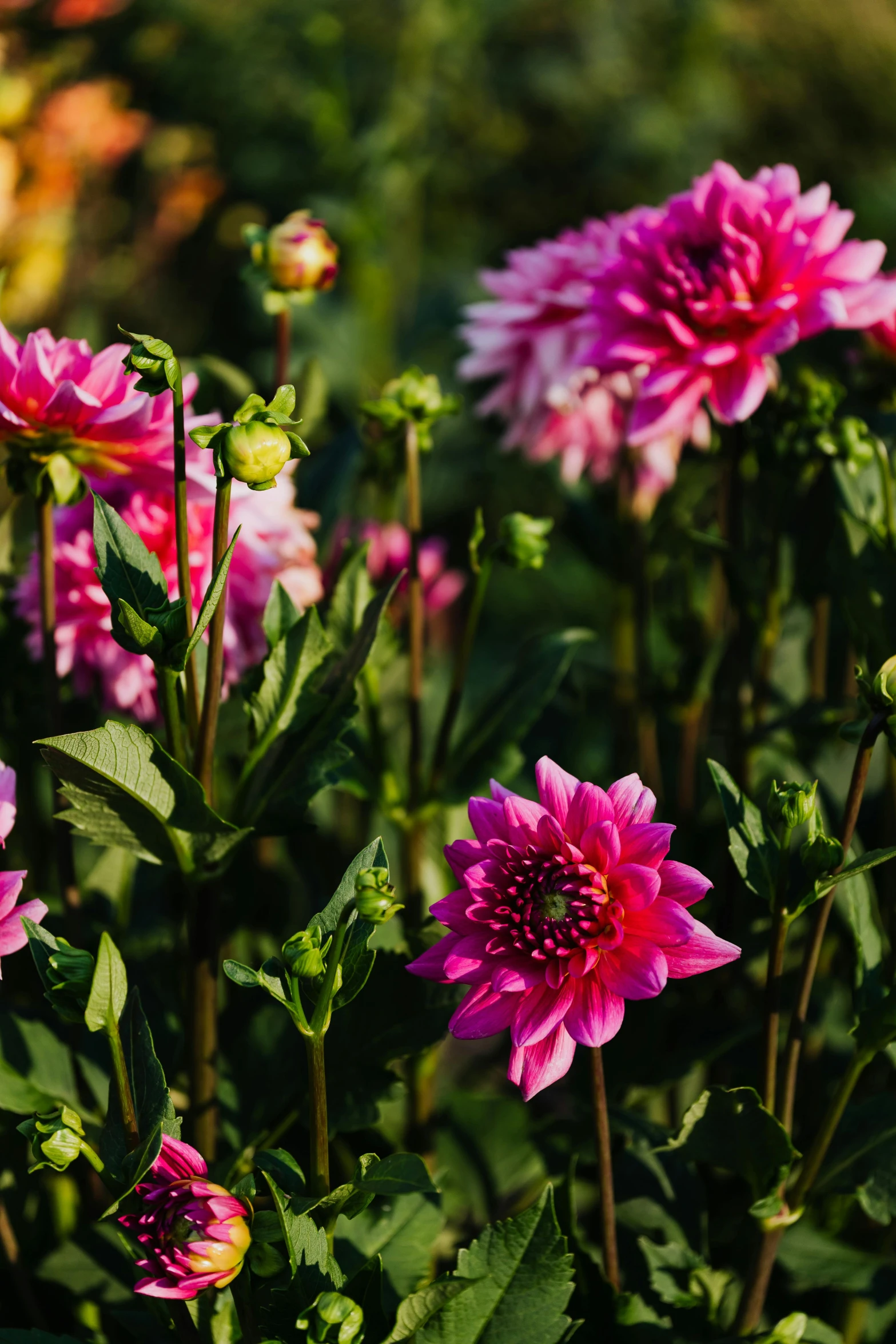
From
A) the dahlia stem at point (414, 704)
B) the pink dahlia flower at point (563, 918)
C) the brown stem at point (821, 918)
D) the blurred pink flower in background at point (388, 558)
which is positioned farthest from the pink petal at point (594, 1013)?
the blurred pink flower in background at point (388, 558)

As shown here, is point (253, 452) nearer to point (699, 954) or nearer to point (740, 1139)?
point (699, 954)

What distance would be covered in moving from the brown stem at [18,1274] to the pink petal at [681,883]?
34 cm

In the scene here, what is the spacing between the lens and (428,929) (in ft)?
1.70

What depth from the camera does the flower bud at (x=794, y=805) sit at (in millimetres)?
433

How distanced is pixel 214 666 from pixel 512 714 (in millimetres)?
222

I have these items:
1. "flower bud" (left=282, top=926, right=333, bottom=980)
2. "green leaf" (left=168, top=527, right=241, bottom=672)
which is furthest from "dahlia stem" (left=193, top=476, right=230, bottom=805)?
"flower bud" (left=282, top=926, right=333, bottom=980)

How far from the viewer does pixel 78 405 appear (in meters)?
0.50

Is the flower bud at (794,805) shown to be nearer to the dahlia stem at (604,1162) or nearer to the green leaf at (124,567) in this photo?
the dahlia stem at (604,1162)

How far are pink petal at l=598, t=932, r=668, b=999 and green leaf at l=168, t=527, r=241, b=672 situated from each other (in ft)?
0.60

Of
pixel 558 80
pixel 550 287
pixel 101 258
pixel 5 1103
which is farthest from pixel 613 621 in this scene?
pixel 558 80

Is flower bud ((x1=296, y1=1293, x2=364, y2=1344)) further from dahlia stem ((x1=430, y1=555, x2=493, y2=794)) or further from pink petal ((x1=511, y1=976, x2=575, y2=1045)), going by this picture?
dahlia stem ((x1=430, y1=555, x2=493, y2=794))

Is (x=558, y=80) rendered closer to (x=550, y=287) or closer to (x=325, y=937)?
(x=550, y=287)

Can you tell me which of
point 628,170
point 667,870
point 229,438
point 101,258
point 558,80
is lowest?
point 667,870

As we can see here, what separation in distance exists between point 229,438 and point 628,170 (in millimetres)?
2243
